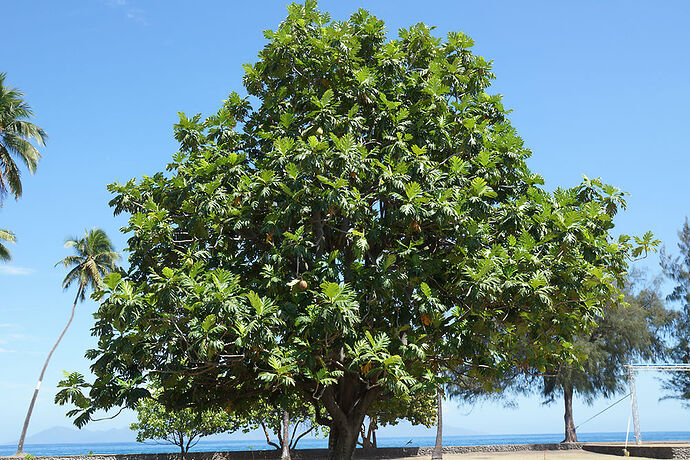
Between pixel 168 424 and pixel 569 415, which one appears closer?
pixel 168 424

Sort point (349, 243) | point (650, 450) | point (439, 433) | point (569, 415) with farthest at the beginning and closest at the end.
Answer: point (569, 415) < point (439, 433) < point (650, 450) < point (349, 243)

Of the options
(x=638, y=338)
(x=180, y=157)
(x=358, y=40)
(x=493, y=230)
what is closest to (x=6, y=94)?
(x=180, y=157)

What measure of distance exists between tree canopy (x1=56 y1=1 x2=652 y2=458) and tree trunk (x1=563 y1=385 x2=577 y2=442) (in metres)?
27.2

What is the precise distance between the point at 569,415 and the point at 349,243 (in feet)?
104

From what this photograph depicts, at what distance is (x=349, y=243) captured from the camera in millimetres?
13984

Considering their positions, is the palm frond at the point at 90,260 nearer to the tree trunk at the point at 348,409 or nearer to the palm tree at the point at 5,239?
the palm tree at the point at 5,239

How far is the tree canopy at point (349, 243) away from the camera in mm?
11023

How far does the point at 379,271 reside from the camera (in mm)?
11984

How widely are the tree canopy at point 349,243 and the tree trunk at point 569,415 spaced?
89.1 feet

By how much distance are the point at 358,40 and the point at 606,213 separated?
7318 mm

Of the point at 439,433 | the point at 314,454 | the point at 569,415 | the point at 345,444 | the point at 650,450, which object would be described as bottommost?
the point at 314,454

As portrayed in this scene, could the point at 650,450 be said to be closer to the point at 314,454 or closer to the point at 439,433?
the point at 439,433

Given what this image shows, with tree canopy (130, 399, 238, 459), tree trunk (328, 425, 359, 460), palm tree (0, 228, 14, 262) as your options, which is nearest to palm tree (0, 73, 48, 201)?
palm tree (0, 228, 14, 262)

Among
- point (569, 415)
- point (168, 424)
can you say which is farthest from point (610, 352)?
point (168, 424)
